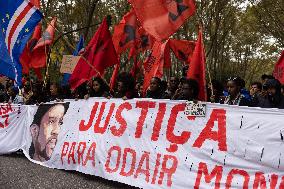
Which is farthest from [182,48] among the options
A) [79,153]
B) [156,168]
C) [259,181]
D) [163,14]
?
[259,181]

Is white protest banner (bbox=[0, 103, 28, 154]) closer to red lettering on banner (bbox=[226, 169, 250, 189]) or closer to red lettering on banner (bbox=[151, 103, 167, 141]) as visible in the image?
red lettering on banner (bbox=[151, 103, 167, 141])

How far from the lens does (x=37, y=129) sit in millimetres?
8547

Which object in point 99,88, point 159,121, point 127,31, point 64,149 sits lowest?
point 64,149

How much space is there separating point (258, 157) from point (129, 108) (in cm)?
Answer: 221

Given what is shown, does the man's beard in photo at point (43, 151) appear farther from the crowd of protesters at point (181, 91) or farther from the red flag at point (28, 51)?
the red flag at point (28, 51)

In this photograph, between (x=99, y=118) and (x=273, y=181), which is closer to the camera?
(x=273, y=181)

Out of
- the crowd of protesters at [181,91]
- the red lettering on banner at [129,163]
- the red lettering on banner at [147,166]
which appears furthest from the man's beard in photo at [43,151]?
the red lettering on banner at [147,166]

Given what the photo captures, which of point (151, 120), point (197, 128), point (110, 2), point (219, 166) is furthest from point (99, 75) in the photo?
point (110, 2)

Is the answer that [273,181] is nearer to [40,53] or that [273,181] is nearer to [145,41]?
[145,41]

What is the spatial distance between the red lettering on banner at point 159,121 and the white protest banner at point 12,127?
3.79 metres

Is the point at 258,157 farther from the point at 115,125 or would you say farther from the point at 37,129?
the point at 37,129

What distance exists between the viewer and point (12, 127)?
9.48 meters

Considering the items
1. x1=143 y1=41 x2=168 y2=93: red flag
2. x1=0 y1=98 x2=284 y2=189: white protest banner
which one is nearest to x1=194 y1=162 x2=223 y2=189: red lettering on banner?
x1=0 y1=98 x2=284 y2=189: white protest banner

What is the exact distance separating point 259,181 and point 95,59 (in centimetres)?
386
